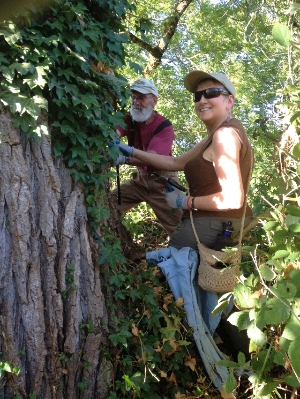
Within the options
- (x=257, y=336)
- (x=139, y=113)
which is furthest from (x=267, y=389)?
(x=139, y=113)

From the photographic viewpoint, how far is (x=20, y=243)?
2.61 metres

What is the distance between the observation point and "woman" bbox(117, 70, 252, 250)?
10.9ft

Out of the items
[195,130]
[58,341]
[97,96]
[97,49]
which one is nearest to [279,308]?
[58,341]

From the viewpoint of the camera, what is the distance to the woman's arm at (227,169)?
328 cm

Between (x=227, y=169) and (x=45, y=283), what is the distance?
1.40 metres

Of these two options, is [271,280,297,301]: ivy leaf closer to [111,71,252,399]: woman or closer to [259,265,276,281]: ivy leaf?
[259,265,276,281]: ivy leaf

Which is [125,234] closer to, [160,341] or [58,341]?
[160,341]

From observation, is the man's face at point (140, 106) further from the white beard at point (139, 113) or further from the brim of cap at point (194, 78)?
the brim of cap at point (194, 78)

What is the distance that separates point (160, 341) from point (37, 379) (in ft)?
2.85

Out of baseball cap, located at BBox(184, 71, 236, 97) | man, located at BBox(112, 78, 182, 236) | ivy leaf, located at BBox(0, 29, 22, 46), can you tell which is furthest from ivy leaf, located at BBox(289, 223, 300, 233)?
man, located at BBox(112, 78, 182, 236)

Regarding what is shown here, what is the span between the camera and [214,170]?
3.53 m

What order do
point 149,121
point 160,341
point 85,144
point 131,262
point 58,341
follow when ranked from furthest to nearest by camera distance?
point 149,121 < point 131,262 < point 160,341 < point 85,144 < point 58,341

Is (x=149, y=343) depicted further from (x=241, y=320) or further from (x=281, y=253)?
(x=281, y=253)

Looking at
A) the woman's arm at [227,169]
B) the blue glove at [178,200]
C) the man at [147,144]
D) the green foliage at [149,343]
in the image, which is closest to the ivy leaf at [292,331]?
the green foliage at [149,343]
